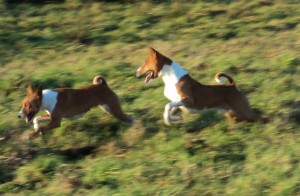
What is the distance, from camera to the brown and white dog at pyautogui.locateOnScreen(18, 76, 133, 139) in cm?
750

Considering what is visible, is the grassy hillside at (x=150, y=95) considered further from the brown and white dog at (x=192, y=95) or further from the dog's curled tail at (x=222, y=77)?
the dog's curled tail at (x=222, y=77)

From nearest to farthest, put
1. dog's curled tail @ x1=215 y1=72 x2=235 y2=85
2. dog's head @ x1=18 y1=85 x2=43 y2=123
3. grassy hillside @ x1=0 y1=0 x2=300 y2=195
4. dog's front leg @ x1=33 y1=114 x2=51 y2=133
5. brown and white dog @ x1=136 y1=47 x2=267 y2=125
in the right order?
1. grassy hillside @ x1=0 y1=0 x2=300 y2=195
2. dog's head @ x1=18 y1=85 x2=43 y2=123
3. dog's front leg @ x1=33 y1=114 x2=51 y2=133
4. brown and white dog @ x1=136 y1=47 x2=267 y2=125
5. dog's curled tail @ x1=215 y1=72 x2=235 y2=85

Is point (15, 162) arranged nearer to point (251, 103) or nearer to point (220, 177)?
point (220, 177)

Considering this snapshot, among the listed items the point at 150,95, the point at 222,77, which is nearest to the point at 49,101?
the point at 150,95

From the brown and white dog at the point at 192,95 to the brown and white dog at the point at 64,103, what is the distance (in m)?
0.54

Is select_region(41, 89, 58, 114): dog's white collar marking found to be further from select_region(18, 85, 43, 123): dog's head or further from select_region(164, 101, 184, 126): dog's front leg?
select_region(164, 101, 184, 126): dog's front leg

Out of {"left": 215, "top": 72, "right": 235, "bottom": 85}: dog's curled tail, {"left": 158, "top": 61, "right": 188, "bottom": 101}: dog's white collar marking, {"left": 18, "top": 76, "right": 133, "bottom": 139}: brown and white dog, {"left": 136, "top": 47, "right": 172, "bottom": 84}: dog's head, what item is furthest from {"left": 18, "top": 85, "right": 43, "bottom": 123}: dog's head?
{"left": 215, "top": 72, "right": 235, "bottom": 85}: dog's curled tail

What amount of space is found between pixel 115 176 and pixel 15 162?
3.80 feet

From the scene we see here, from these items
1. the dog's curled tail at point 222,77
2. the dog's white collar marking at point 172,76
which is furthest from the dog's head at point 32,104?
the dog's curled tail at point 222,77

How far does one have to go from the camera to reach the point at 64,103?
7.64 m

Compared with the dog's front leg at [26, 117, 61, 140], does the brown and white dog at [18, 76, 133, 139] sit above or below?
above

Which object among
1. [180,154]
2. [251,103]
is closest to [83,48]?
[251,103]

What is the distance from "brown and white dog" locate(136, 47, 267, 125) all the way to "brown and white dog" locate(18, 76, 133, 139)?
21.2 inches

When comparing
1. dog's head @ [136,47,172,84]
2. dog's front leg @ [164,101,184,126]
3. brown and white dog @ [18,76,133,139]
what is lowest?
dog's front leg @ [164,101,184,126]
